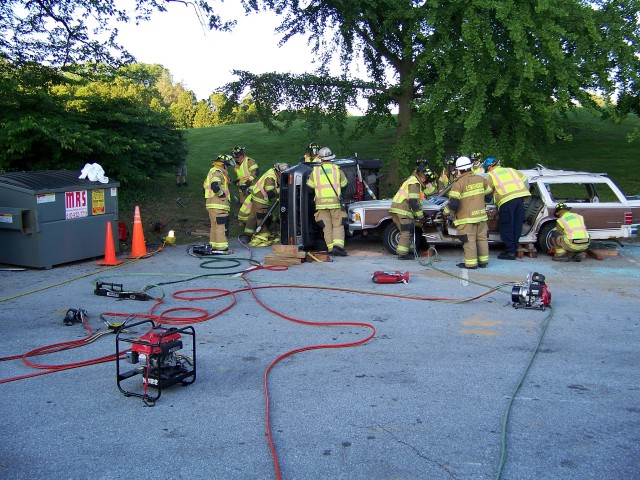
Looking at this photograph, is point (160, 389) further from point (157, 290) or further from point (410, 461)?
point (157, 290)

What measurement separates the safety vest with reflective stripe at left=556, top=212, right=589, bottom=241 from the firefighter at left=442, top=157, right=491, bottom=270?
1.38m

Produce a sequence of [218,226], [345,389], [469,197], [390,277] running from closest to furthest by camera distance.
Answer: [345,389]
[390,277]
[469,197]
[218,226]

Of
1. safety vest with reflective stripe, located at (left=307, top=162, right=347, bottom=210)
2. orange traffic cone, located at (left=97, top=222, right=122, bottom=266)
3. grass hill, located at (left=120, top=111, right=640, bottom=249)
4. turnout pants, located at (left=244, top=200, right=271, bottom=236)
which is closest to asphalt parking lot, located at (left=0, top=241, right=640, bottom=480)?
orange traffic cone, located at (left=97, top=222, right=122, bottom=266)

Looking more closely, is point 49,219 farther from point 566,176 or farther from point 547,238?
point 566,176

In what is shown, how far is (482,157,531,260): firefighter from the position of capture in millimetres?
11219

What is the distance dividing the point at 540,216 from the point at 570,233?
2.91ft

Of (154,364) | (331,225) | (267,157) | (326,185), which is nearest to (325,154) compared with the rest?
(326,185)

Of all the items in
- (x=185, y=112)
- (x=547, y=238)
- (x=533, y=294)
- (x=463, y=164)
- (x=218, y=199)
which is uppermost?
(x=185, y=112)

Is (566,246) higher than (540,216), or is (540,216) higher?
(540,216)

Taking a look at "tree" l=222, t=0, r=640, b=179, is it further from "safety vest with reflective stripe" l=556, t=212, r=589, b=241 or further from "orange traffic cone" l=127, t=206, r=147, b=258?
"orange traffic cone" l=127, t=206, r=147, b=258

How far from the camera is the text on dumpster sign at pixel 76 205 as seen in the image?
439 inches

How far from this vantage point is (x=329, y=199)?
38.4 feet

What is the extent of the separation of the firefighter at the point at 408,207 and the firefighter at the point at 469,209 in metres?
0.64

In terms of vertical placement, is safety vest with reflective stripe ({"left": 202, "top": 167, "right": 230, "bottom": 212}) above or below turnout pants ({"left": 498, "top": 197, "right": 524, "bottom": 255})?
above
